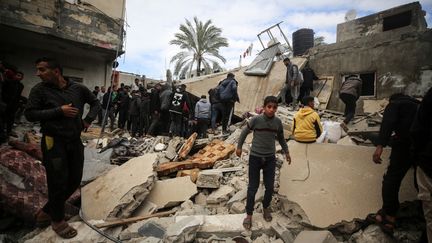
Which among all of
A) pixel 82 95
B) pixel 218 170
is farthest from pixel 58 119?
pixel 218 170

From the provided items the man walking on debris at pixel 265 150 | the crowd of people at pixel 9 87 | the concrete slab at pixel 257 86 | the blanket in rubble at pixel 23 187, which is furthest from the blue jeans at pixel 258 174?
the concrete slab at pixel 257 86

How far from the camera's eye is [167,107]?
7.56 meters

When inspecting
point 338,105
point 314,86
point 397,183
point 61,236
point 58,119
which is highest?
point 314,86

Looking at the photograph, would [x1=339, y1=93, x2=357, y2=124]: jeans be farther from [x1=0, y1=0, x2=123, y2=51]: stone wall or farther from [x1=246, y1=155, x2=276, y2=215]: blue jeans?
[x1=0, y1=0, x2=123, y2=51]: stone wall

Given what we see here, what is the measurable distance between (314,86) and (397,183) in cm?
816

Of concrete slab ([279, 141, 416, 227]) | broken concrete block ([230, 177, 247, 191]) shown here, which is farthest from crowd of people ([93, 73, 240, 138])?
concrete slab ([279, 141, 416, 227])

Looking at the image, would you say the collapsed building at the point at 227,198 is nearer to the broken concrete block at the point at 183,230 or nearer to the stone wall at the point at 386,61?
the broken concrete block at the point at 183,230

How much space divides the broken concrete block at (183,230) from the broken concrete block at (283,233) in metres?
0.89

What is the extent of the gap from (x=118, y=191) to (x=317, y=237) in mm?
2779

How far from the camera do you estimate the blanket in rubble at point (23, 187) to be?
3.16 m

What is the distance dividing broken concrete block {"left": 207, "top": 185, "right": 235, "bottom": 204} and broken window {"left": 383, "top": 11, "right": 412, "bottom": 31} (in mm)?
11244

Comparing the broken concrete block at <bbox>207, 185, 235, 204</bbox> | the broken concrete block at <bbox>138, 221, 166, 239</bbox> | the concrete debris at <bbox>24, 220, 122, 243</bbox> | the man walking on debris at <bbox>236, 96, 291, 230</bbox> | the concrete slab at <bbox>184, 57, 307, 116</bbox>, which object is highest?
the concrete slab at <bbox>184, 57, 307, 116</bbox>

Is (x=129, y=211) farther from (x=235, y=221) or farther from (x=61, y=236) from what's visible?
(x=235, y=221)

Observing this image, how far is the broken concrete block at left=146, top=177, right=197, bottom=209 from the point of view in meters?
3.89
